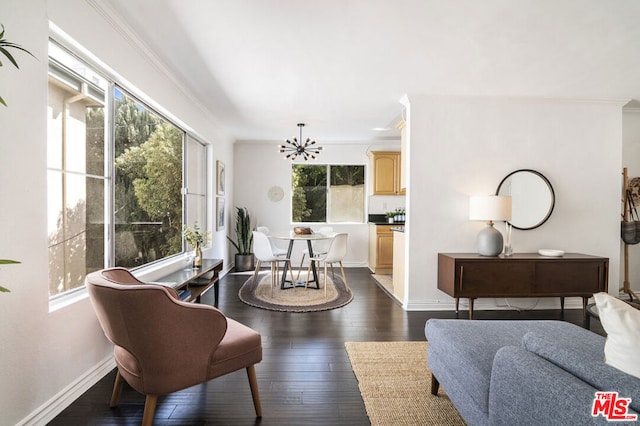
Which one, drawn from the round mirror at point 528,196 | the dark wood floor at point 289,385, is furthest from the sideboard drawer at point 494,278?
the round mirror at point 528,196

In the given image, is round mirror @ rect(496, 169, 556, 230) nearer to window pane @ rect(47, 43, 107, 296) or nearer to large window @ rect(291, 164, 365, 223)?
large window @ rect(291, 164, 365, 223)

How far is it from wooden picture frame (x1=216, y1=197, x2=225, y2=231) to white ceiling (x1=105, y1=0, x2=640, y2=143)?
178 centimetres

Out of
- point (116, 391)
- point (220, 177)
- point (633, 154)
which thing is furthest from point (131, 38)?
point (633, 154)

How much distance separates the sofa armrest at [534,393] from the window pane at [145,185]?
2749 millimetres

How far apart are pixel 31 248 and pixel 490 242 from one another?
3.81 metres

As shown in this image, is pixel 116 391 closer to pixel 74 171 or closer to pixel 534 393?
pixel 74 171

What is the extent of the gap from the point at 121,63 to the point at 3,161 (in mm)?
1326

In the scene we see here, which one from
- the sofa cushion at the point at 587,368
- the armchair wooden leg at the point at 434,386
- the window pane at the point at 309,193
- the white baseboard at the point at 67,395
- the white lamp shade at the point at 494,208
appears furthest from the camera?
the window pane at the point at 309,193

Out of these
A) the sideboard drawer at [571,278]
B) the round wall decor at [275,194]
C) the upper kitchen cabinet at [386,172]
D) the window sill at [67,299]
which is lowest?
the sideboard drawer at [571,278]

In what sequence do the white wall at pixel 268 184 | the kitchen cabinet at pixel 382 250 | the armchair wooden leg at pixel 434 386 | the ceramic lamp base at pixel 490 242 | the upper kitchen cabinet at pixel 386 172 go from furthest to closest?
1. the white wall at pixel 268 184
2. the upper kitchen cabinet at pixel 386 172
3. the kitchen cabinet at pixel 382 250
4. the ceramic lamp base at pixel 490 242
5. the armchair wooden leg at pixel 434 386

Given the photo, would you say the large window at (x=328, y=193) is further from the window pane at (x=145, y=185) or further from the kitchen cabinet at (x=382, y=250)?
the window pane at (x=145, y=185)

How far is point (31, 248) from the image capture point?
174 centimetres

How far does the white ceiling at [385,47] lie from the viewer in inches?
89.0

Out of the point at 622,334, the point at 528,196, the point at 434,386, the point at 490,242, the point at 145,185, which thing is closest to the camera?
the point at 622,334
